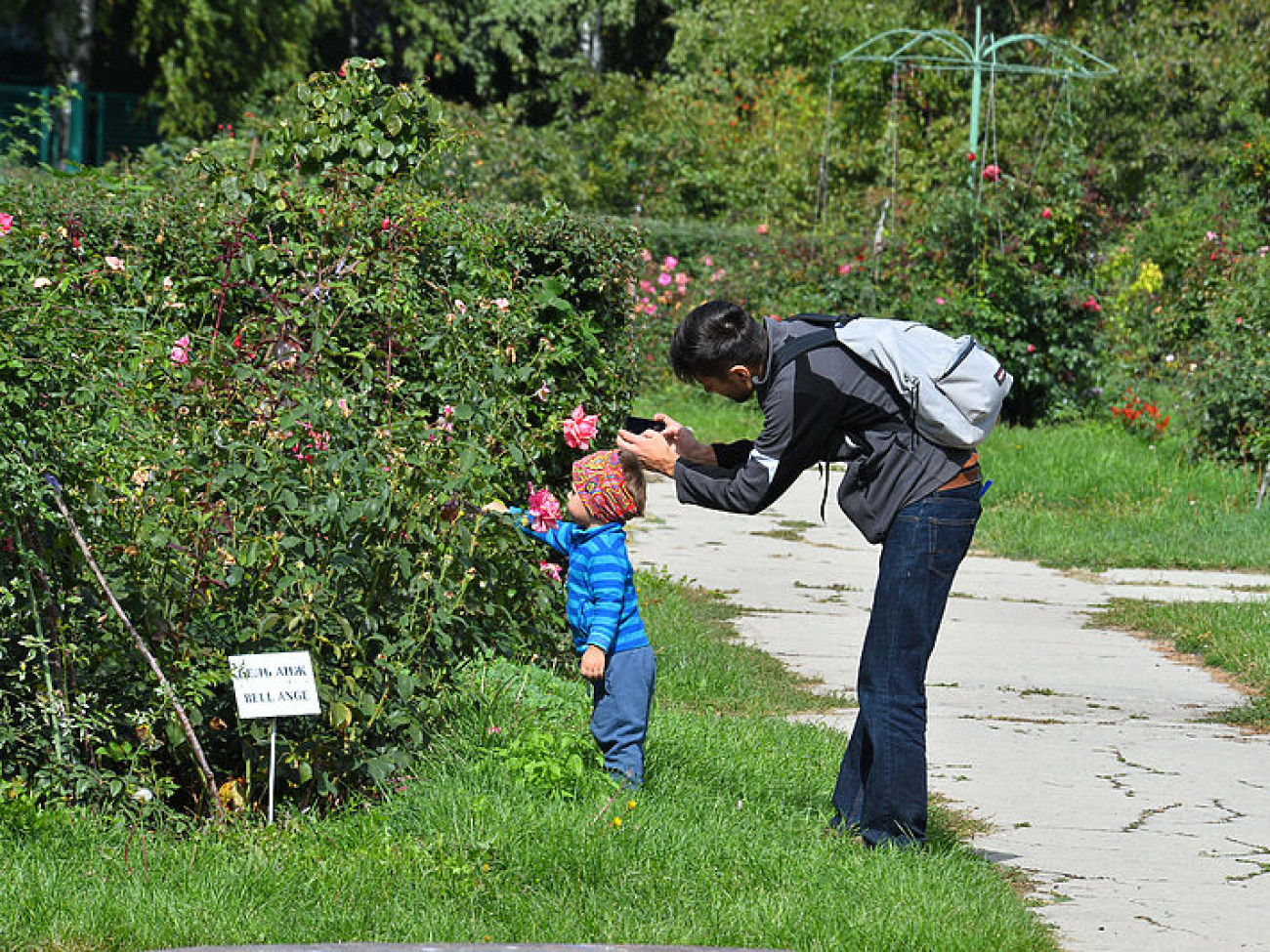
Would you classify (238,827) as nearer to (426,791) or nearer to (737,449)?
(426,791)

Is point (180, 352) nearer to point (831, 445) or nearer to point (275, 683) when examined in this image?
point (275, 683)

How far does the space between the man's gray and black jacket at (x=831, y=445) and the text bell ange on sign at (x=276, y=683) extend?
108 centimetres

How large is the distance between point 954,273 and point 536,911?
43.2ft

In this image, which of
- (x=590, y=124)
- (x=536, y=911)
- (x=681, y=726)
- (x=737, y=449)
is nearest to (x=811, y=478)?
(x=681, y=726)

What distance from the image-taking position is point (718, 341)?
4453 millimetres

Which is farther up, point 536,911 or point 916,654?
point 916,654

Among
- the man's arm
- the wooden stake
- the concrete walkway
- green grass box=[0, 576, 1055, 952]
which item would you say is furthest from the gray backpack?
the wooden stake

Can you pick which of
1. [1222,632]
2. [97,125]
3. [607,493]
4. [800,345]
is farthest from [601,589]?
[97,125]

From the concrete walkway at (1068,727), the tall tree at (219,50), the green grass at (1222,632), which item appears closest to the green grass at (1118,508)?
the concrete walkway at (1068,727)

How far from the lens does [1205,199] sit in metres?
20.7

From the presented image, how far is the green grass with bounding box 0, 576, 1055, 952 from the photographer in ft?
12.4

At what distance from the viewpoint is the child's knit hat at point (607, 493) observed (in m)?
4.90

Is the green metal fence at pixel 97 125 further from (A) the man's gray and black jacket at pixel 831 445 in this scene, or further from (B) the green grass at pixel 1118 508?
(A) the man's gray and black jacket at pixel 831 445

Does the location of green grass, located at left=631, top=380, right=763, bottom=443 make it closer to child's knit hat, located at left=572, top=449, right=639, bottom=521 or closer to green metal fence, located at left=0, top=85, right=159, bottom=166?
child's knit hat, located at left=572, top=449, right=639, bottom=521
